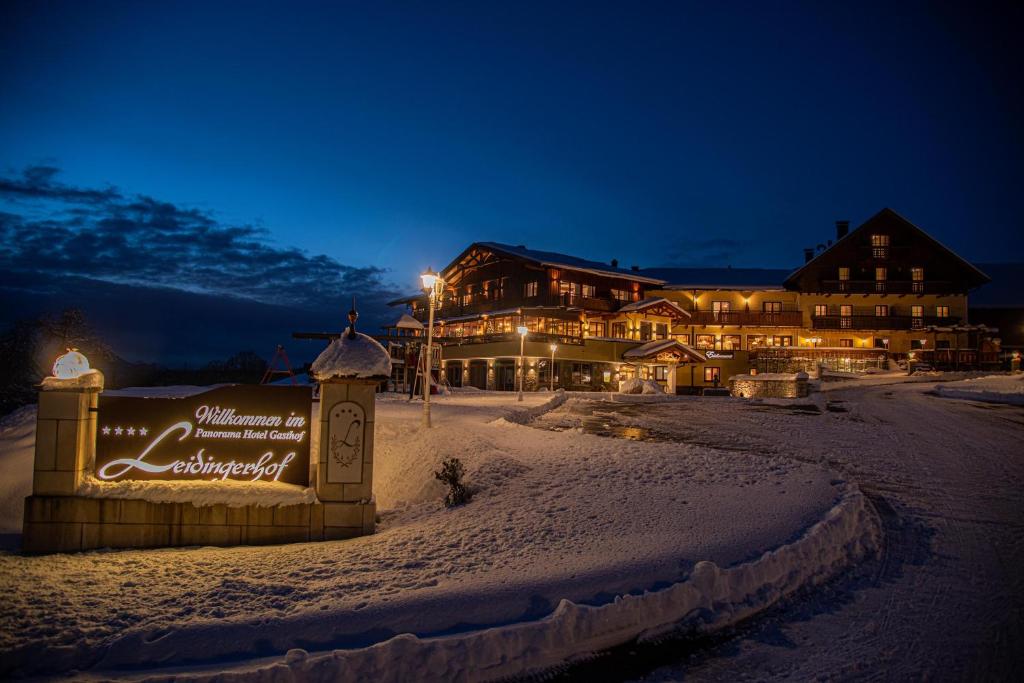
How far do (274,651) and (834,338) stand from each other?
60.3 m

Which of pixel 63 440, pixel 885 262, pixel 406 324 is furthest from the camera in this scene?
pixel 885 262

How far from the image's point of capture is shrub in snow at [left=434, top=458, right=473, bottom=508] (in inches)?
377

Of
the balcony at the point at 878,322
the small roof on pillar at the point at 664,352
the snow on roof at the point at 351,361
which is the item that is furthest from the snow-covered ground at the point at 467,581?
the balcony at the point at 878,322

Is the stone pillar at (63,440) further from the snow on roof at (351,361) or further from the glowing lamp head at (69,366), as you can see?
the snow on roof at (351,361)

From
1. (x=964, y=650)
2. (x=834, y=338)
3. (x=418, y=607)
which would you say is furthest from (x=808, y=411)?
(x=834, y=338)

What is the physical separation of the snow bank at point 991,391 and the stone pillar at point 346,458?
97.7 feet

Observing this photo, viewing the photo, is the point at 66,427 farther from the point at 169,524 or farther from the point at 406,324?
the point at 406,324

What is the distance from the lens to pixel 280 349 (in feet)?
71.1

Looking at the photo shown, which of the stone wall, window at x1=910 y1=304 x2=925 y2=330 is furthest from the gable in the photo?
the stone wall

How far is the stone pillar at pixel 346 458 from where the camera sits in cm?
826

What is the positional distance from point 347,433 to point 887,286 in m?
60.0

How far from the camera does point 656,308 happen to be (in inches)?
1959

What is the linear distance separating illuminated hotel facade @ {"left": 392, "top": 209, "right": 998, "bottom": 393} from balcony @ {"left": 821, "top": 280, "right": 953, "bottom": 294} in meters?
0.10

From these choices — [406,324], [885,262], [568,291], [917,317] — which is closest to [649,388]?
[568,291]
